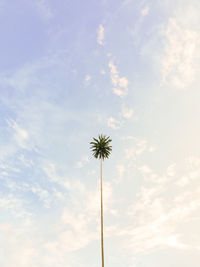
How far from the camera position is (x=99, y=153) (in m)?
54.1

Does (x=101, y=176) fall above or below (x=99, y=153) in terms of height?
below

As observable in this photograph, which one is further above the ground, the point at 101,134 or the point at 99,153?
the point at 101,134

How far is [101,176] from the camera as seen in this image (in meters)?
52.2

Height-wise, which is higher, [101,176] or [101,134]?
[101,134]

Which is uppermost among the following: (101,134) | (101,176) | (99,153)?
(101,134)

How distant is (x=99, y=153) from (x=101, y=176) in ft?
21.8

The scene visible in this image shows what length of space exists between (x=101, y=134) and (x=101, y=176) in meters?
12.4

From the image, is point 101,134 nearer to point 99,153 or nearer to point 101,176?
point 99,153

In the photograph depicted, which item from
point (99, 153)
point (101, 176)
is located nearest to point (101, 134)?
point (99, 153)

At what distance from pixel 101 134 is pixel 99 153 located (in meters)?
5.83

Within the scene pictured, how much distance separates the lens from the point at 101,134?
182 feet
